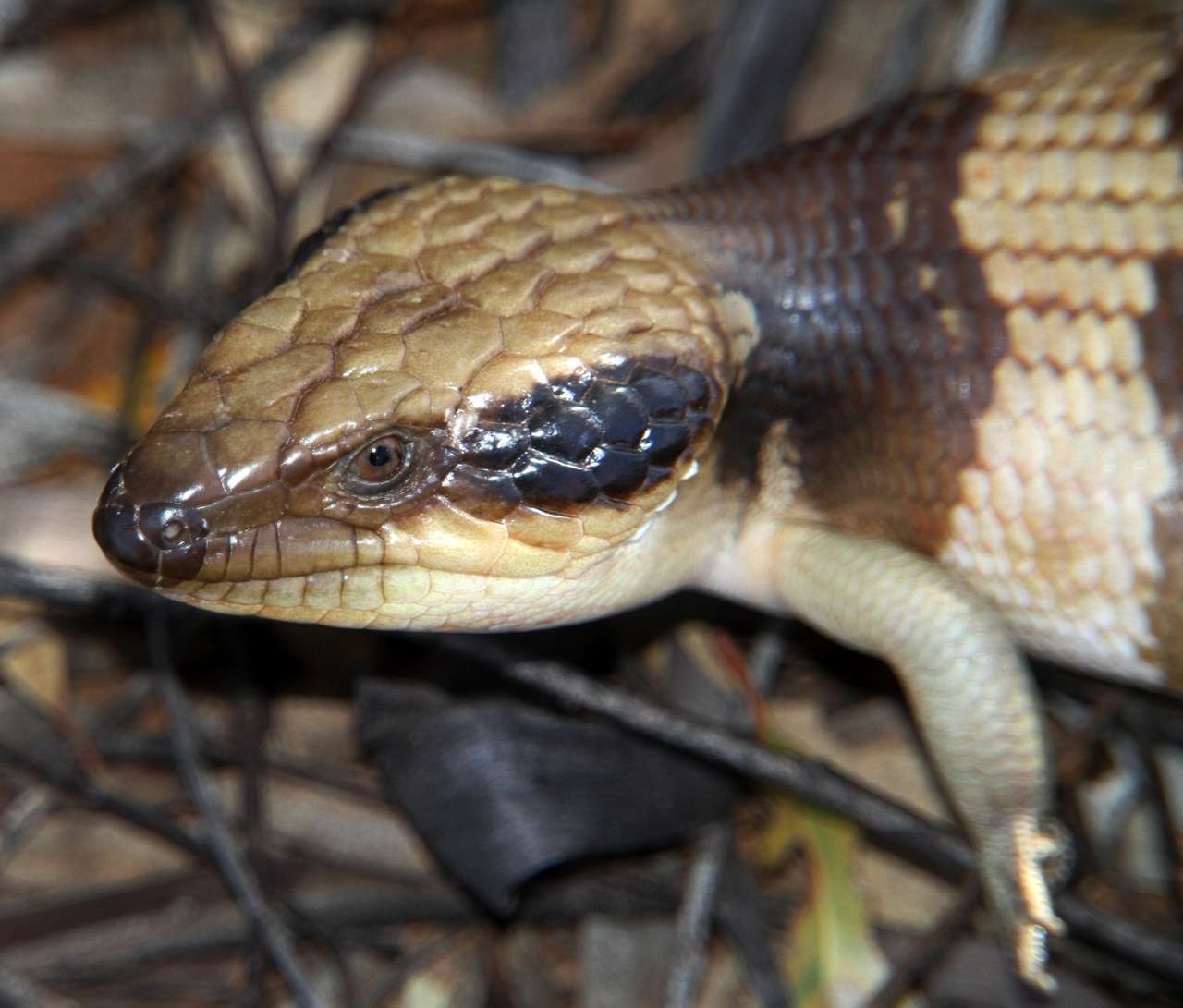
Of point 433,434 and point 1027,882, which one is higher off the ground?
point 433,434

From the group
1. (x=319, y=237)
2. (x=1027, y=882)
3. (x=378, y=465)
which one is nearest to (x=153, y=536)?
(x=378, y=465)

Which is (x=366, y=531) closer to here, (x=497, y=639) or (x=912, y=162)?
(x=497, y=639)

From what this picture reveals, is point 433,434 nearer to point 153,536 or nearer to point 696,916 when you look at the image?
point 153,536

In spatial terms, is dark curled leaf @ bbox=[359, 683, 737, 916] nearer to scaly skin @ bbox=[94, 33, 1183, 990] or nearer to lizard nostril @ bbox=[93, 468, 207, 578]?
scaly skin @ bbox=[94, 33, 1183, 990]

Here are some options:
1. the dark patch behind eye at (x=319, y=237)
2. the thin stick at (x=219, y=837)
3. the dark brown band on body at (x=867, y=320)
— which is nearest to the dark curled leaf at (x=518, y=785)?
the thin stick at (x=219, y=837)

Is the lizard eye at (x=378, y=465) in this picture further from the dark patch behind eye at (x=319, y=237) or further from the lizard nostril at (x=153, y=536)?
the dark patch behind eye at (x=319, y=237)

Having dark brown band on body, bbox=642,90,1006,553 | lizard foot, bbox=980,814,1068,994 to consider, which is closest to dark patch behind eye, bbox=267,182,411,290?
dark brown band on body, bbox=642,90,1006,553
